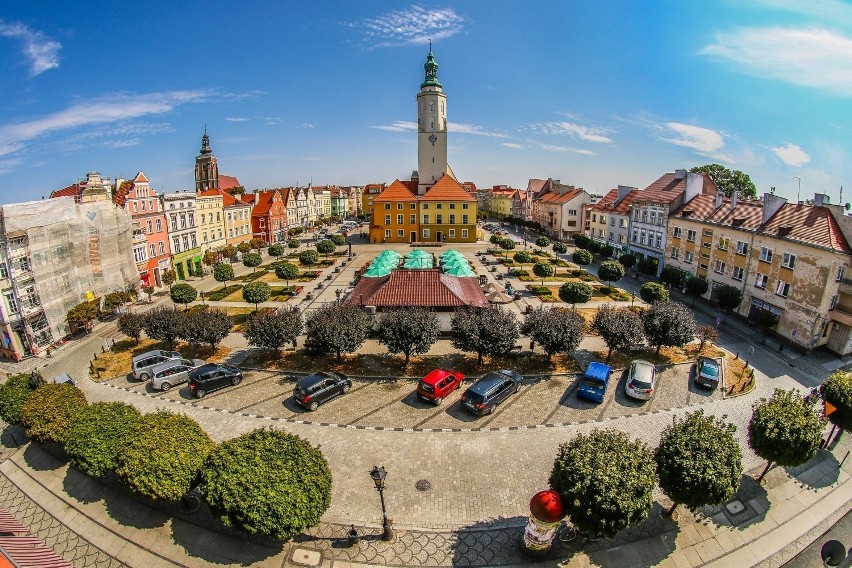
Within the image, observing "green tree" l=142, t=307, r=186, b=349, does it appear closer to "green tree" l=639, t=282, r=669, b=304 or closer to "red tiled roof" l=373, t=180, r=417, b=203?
"green tree" l=639, t=282, r=669, b=304

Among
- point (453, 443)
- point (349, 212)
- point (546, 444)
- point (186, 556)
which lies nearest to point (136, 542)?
point (186, 556)

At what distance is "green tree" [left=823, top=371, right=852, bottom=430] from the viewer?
18359mm

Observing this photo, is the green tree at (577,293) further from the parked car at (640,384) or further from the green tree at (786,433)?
the green tree at (786,433)

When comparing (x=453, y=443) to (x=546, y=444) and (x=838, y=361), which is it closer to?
(x=546, y=444)

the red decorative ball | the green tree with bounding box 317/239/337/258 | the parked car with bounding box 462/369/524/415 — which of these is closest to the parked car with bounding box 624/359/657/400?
the parked car with bounding box 462/369/524/415

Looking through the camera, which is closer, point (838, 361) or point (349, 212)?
point (838, 361)

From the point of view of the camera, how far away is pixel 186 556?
13875 mm

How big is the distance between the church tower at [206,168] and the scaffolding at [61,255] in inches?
2011

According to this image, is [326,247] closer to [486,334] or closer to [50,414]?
[486,334]

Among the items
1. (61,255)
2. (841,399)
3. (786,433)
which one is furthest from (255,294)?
(841,399)

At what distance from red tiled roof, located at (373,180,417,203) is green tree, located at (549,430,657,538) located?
69848 millimetres

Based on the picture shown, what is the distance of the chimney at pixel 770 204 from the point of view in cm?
3706

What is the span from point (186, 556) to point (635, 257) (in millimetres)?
55349

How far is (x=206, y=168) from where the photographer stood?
8838cm
